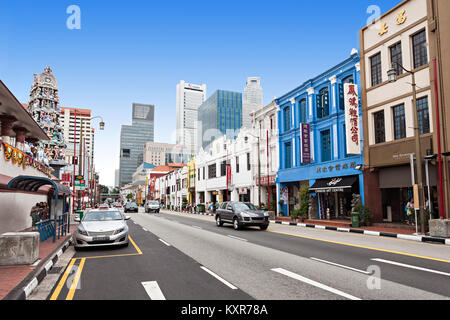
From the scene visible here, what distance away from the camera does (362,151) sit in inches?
846

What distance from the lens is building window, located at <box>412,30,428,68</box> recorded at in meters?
17.7

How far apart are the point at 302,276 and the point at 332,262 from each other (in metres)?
2.03

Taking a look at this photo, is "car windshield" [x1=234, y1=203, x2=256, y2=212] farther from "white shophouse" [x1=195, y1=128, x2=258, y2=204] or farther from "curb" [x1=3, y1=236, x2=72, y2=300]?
"white shophouse" [x1=195, y1=128, x2=258, y2=204]

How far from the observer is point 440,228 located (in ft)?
44.6

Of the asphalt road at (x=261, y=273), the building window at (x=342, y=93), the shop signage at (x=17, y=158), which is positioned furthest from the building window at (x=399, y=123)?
the shop signage at (x=17, y=158)

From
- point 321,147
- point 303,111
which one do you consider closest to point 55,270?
point 321,147

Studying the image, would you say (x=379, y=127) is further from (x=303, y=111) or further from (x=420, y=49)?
(x=303, y=111)

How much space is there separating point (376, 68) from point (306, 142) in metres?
7.55

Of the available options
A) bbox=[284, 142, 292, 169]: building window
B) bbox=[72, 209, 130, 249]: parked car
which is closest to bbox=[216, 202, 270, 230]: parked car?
bbox=[72, 209, 130, 249]: parked car

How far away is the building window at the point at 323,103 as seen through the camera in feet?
82.8

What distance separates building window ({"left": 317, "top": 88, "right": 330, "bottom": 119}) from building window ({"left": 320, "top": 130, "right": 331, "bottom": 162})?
1413 millimetres

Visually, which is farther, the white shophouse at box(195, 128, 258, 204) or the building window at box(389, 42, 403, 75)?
the white shophouse at box(195, 128, 258, 204)

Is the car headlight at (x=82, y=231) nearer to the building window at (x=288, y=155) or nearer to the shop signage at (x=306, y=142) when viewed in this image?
the shop signage at (x=306, y=142)
